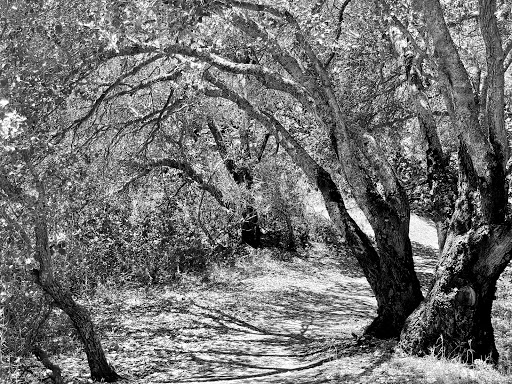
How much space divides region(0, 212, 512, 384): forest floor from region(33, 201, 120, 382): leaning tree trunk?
43 centimetres

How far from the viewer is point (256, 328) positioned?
434 inches

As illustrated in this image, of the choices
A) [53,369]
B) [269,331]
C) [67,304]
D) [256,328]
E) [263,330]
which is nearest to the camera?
[67,304]

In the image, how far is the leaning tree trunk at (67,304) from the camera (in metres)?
6.82

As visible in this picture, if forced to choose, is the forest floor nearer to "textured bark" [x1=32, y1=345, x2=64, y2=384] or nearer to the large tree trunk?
"textured bark" [x1=32, y1=345, x2=64, y2=384]

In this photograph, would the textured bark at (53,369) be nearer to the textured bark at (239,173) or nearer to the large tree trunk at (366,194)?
the large tree trunk at (366,194)

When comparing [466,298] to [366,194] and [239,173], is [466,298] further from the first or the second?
[239,173]

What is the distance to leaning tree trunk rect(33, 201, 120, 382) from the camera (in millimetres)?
6820

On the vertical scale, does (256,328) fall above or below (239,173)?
below

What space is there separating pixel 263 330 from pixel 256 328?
0.19 metres

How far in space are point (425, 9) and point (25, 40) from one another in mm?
4399

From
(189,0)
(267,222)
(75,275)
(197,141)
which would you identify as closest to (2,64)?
(189,0)

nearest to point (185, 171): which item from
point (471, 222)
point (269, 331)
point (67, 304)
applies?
point (269, 331)

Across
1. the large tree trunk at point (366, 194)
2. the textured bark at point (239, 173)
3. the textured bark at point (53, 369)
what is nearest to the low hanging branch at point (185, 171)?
the textured bark at point (239, 173)

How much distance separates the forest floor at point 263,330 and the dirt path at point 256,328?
0.02 meters
